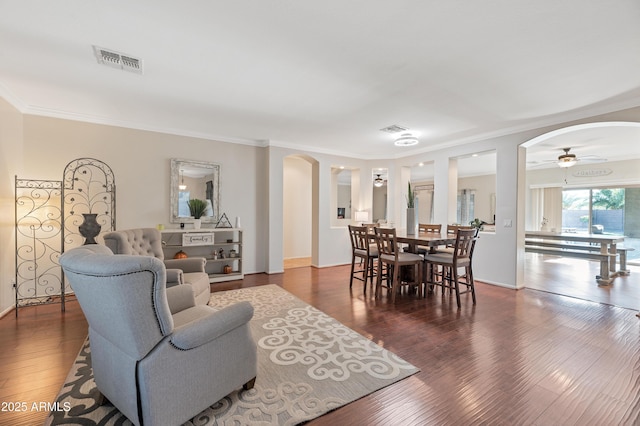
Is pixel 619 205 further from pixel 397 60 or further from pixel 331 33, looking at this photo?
pixel 331 33

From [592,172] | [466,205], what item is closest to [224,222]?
[466,205]

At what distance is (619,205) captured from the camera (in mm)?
7457

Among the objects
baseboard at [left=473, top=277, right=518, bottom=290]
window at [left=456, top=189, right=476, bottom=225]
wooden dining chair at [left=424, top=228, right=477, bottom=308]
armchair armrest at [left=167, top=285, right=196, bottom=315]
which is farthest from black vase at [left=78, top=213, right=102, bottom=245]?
window at [left=456, top=189, right=476, bottom=225]

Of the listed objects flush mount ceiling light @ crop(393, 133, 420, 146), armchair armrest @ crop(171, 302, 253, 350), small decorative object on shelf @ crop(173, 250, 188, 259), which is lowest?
small decorative object on shelf @ crop(173, 250, 188, 259)

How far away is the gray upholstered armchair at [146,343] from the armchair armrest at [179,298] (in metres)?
0.52

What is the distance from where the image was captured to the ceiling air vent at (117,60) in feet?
8.06

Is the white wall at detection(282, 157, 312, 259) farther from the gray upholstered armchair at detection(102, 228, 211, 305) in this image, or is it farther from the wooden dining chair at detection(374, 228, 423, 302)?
the gray upholstered armchair at detection(102, 228, 211, 305)

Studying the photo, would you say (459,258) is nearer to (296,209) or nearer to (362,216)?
(362,216)

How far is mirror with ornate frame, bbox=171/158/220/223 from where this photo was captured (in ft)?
15.8

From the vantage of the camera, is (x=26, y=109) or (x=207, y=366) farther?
(x=26, y=109)

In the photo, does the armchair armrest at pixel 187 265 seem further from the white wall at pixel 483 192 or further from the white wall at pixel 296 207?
the white wall at pixel 483 192

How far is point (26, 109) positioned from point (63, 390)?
3.84 m

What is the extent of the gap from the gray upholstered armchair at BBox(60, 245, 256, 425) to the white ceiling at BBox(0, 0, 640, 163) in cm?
172

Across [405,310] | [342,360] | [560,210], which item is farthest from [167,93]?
[560,210]
